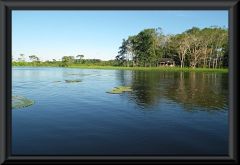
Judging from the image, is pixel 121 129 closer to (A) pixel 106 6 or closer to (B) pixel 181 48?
(A) pixel 106 6

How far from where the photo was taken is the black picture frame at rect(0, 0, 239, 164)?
1943mm

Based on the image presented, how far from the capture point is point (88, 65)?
6481 cm

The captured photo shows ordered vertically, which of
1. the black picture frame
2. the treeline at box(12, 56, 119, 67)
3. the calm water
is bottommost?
the calm water

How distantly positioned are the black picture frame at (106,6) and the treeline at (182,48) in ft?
135

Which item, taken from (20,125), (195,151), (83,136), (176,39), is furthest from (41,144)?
(176,39)

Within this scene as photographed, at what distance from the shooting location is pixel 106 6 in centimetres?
220

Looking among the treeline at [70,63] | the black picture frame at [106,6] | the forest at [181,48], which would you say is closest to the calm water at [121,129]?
the black picture frame at [106,6]

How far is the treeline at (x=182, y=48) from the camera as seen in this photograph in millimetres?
40906

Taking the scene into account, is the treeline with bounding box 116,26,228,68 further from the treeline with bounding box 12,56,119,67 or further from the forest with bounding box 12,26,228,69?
the treeline with bounding box 12,56,119,67

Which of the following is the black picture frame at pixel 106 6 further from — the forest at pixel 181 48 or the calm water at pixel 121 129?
the forest at pixel 181 48

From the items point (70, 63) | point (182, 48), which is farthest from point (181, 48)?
point (70, 63)

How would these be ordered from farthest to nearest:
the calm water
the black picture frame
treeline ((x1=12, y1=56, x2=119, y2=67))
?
1. treeline ((x1=12, y1=56, x2=119, y2=67))
2. the calm water
3. the black picture frame

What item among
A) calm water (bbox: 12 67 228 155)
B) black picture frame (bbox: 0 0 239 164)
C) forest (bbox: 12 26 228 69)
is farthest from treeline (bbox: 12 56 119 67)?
black picture frame (bbox: 0 0 239 164)
